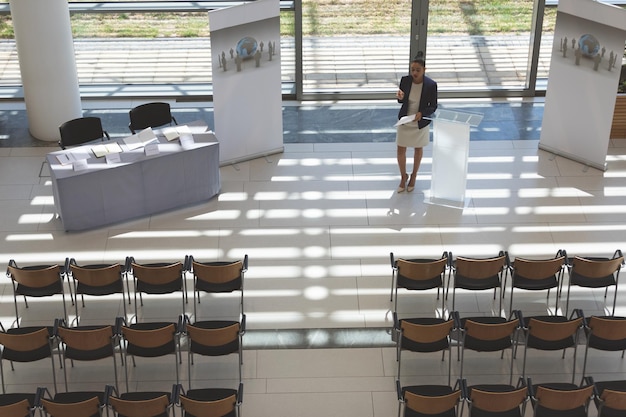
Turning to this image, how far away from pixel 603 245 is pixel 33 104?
7.34 m

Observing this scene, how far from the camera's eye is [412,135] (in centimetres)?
1088

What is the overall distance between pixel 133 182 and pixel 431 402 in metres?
4.75

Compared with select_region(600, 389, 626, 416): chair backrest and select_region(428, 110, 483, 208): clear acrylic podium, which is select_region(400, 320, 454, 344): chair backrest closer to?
select_region(600, 389, 626, 416): chair backrest

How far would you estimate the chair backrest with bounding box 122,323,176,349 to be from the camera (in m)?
7.89

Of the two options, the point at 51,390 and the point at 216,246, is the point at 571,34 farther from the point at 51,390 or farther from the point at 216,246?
the point at 51,390

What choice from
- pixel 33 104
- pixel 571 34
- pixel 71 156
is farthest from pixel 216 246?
pixel 571 34

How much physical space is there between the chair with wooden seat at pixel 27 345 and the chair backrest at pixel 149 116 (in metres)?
4.18

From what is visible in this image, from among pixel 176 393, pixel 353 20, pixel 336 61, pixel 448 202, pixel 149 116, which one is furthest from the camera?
pixel 336 61

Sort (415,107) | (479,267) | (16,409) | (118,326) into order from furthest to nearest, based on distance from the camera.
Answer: (415,107) → (479,267) → (118,326) → (16,409)

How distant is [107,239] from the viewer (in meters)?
10.4

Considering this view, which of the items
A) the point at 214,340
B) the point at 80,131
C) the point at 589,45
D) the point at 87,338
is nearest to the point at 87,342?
the point at 87,338

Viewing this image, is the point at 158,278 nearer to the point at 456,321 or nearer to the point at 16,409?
the point at 16,409

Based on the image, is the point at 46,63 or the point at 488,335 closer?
the point at 488,335

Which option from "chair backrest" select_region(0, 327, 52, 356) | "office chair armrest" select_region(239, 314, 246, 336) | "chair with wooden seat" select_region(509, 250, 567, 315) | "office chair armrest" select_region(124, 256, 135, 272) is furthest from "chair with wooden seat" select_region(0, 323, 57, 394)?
"chair with wooden seat" select_region(509, 250, 567, 315)
